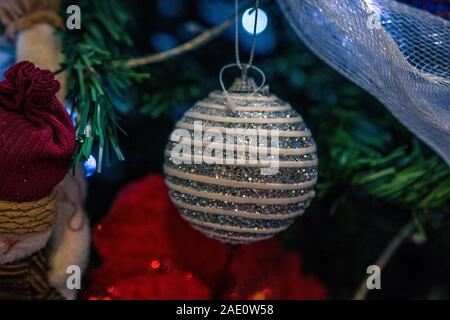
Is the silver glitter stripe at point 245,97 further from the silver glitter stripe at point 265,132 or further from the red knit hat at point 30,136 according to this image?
the red knit hat at point 30,136

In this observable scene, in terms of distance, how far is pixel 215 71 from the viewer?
2.14 ft

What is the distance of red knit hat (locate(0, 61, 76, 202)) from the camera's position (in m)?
0.39

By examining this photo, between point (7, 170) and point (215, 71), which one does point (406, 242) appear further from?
point (7, 170)

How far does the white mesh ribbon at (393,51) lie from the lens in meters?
0.43

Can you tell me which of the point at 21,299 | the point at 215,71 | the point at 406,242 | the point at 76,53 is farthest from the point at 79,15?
the point at 406,242

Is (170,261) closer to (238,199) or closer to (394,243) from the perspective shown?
(238,199)

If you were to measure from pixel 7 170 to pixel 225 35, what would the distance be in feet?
1.14

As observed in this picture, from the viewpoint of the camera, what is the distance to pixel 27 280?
472 millimetres

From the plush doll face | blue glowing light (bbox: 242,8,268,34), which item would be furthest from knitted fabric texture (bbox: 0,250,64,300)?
blue glowing light (bbox: 242,8,268,34)

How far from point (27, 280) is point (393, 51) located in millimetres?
395

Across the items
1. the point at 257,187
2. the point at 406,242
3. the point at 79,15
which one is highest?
the point at 79,15

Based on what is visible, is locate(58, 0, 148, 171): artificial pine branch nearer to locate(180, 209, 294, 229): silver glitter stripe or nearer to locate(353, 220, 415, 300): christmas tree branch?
locate(180, 209, 294, 229): silver glitter stripe

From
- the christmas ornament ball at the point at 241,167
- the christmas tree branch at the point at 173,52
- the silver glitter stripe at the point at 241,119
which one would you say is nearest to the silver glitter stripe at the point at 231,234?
the christmas ornament ball at the point at 241,167

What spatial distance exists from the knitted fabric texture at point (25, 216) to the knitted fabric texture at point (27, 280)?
0.05 metres
